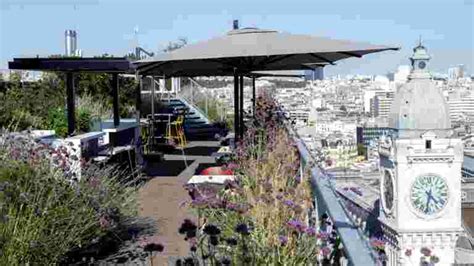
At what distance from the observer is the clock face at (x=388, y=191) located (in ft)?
185

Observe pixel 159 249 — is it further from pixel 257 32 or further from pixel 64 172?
pixel 257 32

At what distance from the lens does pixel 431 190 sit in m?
55.8

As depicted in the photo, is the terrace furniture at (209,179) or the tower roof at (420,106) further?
the tower roof at (420,106)

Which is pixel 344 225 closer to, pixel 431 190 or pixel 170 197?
pixel 170 197

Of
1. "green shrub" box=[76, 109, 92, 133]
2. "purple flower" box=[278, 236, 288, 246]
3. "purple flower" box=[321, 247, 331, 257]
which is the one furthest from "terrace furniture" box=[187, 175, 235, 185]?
"purple flower" box=[321, 247, 331, 257]

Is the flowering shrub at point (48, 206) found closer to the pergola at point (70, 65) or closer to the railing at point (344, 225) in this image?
the railing at point (344, 225)

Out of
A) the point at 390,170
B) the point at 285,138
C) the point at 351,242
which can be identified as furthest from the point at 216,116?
the point at 390,170

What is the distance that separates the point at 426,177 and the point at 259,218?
53053mm

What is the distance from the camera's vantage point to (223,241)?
3002 mm

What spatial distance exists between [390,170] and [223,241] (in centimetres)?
5445

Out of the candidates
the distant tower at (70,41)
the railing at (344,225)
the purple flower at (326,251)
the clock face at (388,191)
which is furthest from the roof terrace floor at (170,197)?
the clock face at (388,191)

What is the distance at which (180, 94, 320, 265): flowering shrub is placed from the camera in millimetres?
2744

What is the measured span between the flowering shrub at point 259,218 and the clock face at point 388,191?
173ft

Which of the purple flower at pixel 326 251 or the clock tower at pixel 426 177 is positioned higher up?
the purple flower at pixel 326 251
